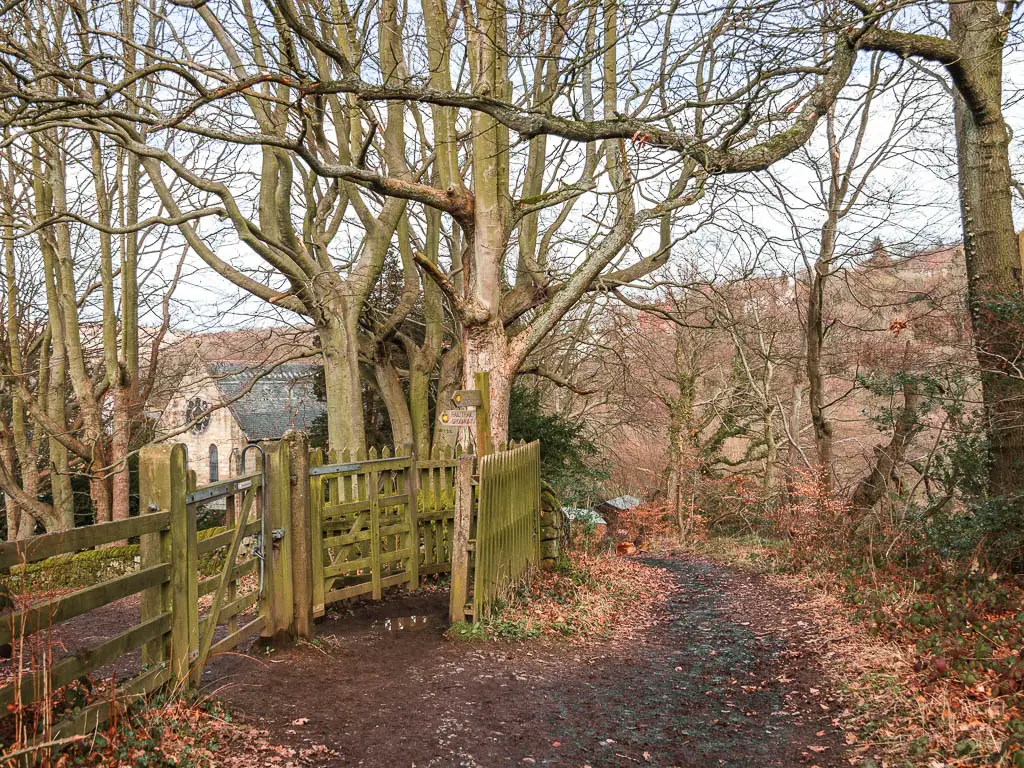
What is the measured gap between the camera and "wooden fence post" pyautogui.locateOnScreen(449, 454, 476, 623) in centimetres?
734

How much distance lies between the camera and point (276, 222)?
40.7 feet

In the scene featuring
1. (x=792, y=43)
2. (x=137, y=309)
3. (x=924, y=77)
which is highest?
(x=924, y=77)

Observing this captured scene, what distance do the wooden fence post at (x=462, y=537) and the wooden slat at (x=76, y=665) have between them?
10.3 ft

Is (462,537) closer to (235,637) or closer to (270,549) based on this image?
(270,549)

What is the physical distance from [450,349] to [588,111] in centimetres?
762

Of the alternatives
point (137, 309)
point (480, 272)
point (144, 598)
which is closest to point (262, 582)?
point (144, 598)

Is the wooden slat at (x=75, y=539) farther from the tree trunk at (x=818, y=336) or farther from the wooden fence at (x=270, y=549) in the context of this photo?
the tree trunk at (x=818, y=336)

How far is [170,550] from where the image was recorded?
15.3 ft

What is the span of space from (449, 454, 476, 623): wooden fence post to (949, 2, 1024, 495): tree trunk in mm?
4993

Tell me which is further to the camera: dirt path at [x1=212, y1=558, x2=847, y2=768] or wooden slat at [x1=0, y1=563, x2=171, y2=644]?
dirt path at [x1=212, y1=558, x2=847, y2=768]

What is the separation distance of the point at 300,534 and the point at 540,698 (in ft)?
7.98

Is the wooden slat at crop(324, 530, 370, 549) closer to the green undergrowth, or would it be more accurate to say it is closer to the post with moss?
the post with moss

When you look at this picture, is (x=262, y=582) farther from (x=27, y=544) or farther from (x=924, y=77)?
(x=924, y=77)

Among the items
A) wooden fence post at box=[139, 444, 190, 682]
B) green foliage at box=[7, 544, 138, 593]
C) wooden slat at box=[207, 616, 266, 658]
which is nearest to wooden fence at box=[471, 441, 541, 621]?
wooden slat at box=[207, 616, 266, 658]
